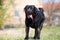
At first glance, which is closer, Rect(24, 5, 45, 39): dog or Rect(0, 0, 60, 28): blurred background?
Rect(24, 5, 45, 39): dog

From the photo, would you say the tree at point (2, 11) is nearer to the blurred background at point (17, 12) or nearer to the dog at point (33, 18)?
the blurred background at point (17, 12)

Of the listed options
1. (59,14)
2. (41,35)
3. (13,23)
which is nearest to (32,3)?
(41,35)

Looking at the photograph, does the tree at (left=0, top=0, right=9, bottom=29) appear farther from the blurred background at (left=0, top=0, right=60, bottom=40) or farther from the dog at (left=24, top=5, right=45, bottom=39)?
the dog at (left=24, top=5, right=45, bottom=39)

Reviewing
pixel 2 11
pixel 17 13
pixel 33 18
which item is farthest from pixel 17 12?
pixel 33 18

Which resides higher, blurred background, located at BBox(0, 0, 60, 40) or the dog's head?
the dog's head

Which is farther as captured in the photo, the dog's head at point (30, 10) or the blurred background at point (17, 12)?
the blurred background at point (17, 12)

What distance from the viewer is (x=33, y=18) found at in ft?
5.28

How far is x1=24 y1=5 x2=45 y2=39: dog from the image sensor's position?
5.05 ft

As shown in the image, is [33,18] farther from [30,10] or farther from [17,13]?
[17,13]

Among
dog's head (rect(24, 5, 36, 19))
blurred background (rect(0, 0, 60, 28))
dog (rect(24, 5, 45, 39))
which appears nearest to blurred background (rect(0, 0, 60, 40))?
blurred background (rect(0, 0, 60, 28))

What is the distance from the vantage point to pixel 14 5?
8.09ft

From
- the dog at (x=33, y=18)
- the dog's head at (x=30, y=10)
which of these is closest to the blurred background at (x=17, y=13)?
the dog at (x=33, y=18)

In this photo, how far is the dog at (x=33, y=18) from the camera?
5.05 ft

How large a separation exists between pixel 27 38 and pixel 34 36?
50 millimetres
